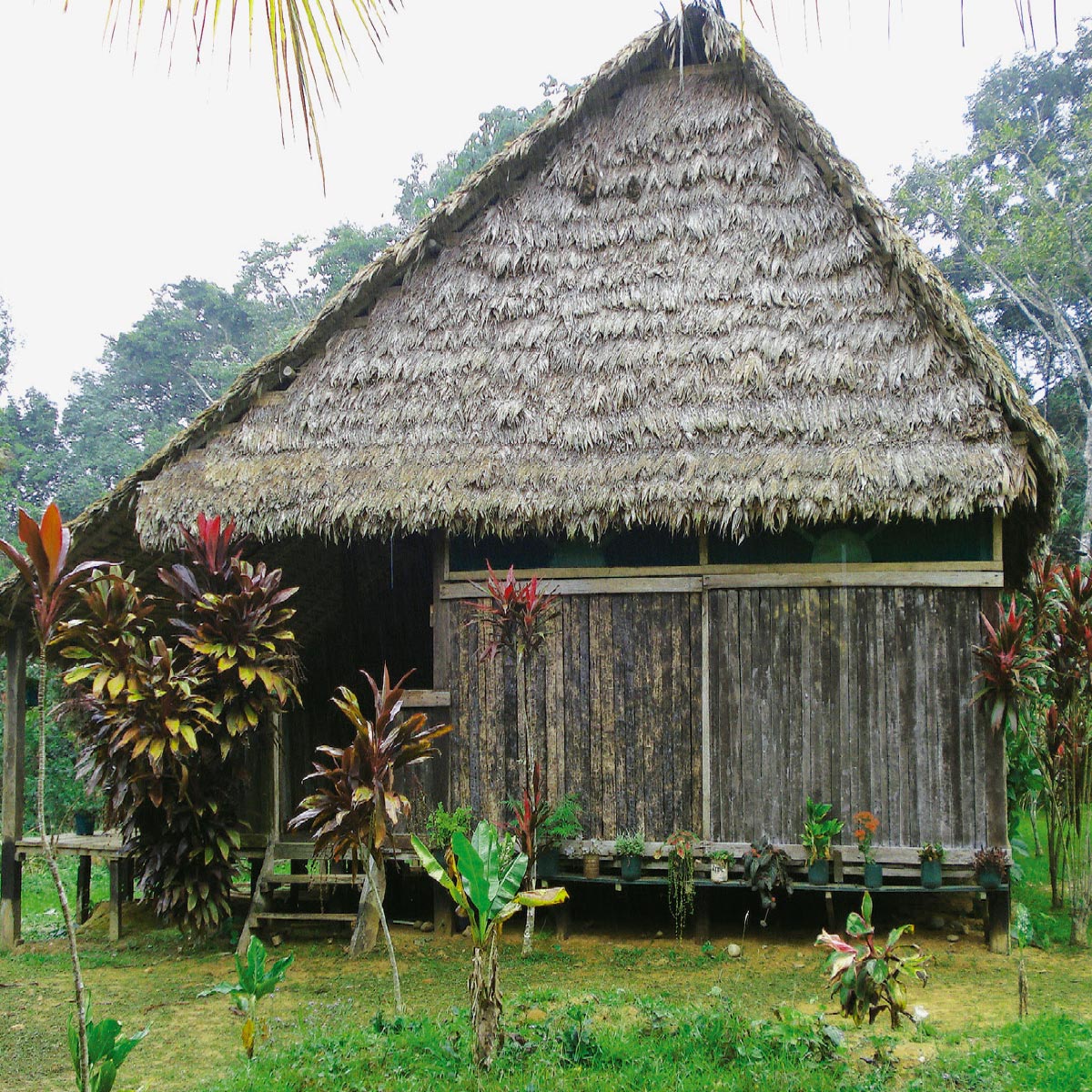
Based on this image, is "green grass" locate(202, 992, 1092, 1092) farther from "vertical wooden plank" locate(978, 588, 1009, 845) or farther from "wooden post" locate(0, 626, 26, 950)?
"wooden post" locate(0, 626, 26, 950)

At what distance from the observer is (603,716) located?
7273 mm

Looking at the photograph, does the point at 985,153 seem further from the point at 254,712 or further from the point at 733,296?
the point at 254,712

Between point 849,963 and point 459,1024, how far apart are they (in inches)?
73.2

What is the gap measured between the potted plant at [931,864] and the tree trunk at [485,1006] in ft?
11.5

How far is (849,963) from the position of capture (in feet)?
14.8

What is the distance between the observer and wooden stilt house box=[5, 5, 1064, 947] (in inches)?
266

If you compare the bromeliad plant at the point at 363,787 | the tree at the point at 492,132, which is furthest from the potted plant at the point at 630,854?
the tree at the point at 492,132

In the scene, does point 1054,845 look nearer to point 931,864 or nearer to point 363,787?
point 931,864

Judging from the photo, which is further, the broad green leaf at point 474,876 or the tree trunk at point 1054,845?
the tree trunk at point 1054,845

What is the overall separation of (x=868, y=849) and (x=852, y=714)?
88cm

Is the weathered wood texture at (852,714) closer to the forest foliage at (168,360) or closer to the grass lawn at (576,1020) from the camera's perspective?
the grass lawn at (576,1020)

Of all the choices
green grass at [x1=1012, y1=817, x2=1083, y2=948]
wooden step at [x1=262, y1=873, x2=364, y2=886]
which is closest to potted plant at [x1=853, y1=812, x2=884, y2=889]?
green grass at [x1=1012, y1=817, x2=1083, y2=948]

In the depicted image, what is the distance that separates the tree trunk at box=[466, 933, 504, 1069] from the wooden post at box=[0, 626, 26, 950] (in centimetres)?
537

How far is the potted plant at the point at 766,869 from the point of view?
6754 mm
